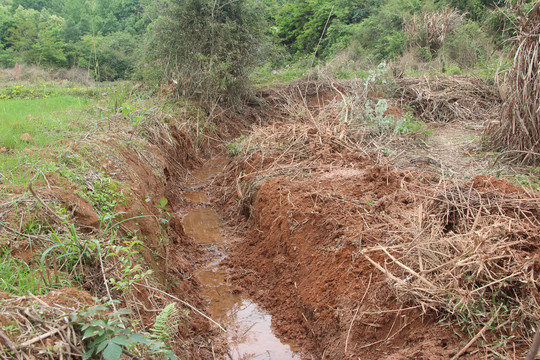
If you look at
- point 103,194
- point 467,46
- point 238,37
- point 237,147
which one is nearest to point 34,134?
point 103,194

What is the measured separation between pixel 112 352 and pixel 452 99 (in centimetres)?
1053

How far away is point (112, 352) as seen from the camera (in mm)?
1959

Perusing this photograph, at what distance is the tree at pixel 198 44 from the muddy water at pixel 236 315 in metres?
6.05

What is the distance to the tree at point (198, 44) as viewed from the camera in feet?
37.1

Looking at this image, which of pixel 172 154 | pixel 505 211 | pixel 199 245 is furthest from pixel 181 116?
pixel 505 211

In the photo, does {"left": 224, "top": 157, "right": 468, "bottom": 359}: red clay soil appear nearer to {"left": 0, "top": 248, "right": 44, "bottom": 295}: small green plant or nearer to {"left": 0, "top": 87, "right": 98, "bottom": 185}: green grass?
{"left": 0, "top": 248, "right": 44, "bottom": 295}: small green plant

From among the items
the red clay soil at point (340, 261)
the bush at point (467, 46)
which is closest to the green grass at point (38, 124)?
the red clay soil at point (340, 261)

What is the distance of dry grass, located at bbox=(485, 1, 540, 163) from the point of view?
6.20 metres

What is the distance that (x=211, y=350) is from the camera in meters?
3.86

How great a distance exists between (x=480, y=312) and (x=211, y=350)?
94.2 inches

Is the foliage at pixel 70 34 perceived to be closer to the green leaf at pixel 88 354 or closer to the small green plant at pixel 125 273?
the small green plant at pixel 125 273

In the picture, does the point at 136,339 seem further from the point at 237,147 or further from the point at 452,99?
the point at 452,99

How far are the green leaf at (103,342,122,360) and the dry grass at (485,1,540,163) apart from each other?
20.1 ft

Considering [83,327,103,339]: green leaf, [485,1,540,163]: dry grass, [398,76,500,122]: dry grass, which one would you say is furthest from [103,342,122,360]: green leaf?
[398,76,500,122]: dry grass
